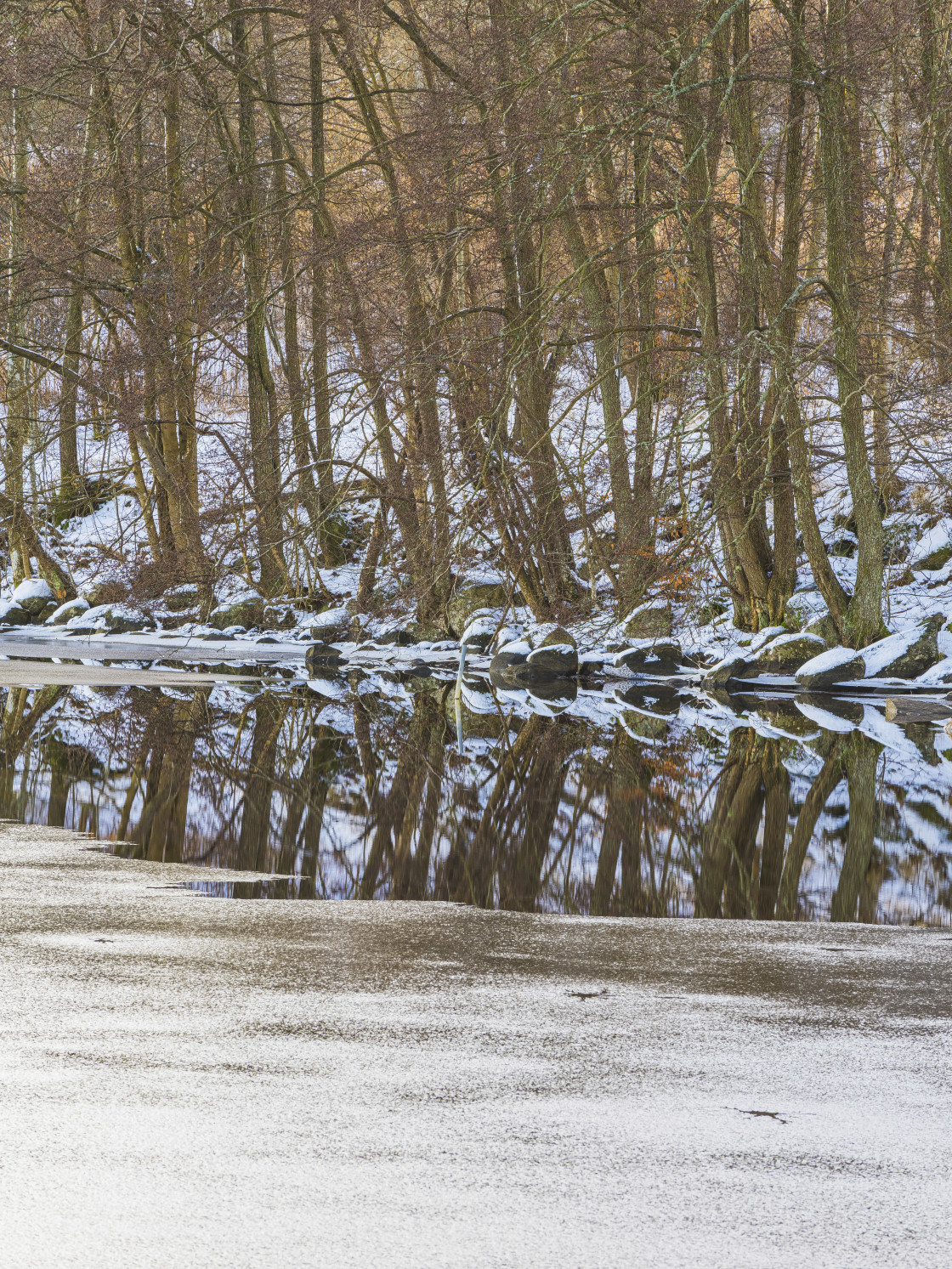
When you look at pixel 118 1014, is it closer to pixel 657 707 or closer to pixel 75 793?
pixel 75 793

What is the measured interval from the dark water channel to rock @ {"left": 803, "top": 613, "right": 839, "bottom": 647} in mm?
3551

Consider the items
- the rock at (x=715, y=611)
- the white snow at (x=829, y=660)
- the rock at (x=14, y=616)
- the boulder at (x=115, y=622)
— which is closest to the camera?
the white snow at (x=829, y=660)

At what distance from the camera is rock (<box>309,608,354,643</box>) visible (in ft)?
72.7

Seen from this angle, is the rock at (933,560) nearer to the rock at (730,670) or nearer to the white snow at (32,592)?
the rock at (730,670)

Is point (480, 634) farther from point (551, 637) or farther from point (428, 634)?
point (551, 637)

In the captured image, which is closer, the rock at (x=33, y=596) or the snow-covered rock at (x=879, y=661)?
the snow-covered rock at (x=879, y=661)

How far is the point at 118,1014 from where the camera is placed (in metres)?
3.16

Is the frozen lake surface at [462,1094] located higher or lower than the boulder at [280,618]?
lower

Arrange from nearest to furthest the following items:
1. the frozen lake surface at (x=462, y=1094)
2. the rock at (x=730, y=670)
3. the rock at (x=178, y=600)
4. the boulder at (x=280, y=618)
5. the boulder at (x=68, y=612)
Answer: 1. the frozen lake surface at (x=462, y=1094)
2. the rock at (x=730, y=670)
3. the boulder at (x=280, y=618)
4. the rock at (x=178, y=600)
5. the boulder at (x=68, y=612)

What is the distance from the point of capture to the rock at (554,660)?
55.5ft

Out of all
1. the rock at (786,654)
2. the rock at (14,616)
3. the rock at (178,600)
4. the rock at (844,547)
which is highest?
the rock at (844,547)

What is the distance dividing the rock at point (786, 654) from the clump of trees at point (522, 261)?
16.8 inches

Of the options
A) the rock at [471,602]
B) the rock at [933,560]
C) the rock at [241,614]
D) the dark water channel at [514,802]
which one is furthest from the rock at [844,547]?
the rock at [241,614]

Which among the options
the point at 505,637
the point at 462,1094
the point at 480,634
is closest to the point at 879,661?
the point at 505,637
